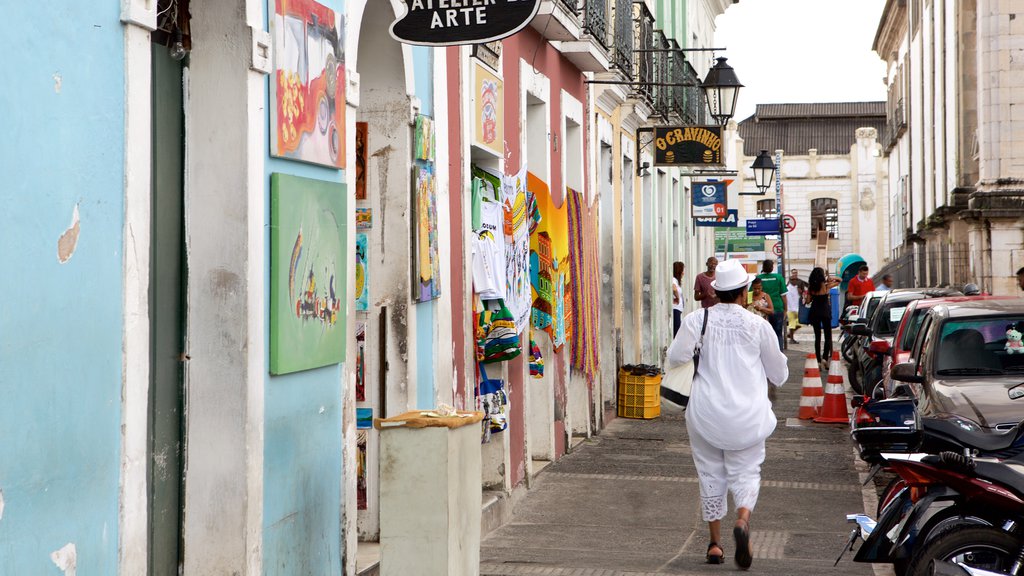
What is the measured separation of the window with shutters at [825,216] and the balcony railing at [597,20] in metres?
56.2

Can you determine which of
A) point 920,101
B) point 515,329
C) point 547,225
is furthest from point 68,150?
point 920,101

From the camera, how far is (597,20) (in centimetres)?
1432

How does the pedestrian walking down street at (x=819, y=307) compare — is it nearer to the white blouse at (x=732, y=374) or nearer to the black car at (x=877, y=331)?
the black car at (x=877, y=331)

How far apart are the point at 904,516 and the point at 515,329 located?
485 centimetres

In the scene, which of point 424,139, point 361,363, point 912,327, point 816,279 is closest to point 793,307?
point 816,279

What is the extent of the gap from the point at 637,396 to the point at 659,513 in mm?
6657

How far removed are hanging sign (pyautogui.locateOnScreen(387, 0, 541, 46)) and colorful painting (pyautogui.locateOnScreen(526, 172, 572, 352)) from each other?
4979mm

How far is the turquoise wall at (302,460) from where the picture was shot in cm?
631

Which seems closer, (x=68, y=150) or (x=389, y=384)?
(x=68, y=150)

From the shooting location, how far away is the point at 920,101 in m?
40.7

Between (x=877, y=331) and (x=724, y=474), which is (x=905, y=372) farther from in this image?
(x=877, y=331)

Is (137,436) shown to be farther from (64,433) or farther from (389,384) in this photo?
(389,384)

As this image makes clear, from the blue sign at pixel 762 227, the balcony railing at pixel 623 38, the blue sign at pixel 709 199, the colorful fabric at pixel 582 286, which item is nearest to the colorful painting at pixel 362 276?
the colorful fabric at pixel 582 286

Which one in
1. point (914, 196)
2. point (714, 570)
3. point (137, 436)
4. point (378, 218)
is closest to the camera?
point (137, 436)
